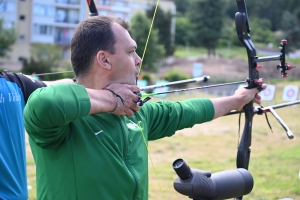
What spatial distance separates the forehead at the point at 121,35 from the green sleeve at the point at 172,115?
0.34m

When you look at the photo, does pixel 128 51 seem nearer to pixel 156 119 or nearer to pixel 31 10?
pixel 156 119

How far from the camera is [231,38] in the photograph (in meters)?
Result: 47.3

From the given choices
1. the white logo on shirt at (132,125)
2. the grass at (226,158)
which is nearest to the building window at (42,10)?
the grass at (226,158)

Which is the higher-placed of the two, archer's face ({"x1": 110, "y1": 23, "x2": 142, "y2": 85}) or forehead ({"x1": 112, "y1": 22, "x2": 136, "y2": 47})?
forehead ({"x1": 112, "y1": 22, "x2": 136, "y2": 47})

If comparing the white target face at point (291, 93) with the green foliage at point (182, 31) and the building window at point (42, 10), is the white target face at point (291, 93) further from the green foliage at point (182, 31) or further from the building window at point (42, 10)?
the green foliage at point (182, 31)

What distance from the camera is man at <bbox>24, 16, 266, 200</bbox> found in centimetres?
150

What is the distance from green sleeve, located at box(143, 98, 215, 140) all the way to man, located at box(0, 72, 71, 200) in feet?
2.02

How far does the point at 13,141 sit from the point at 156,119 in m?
0.67

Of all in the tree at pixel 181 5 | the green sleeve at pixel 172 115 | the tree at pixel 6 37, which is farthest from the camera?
the tree at pixel 181 5

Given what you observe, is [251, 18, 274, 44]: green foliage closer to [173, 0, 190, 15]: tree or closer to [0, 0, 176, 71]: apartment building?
[0, 0, 176, 71]: apartment building

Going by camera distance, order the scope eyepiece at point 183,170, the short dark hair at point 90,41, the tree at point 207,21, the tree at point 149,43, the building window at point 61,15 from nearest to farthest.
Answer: the scope eyepiece at point 183,170 → the short dark hair at point 90,41 → the tree at point 149,43 → the building window at point 61,15 → the tree at point 207,21

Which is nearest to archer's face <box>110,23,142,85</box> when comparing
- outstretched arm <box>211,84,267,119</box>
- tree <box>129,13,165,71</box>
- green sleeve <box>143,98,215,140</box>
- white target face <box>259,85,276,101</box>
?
green sleeve <box>143,98,215,140</box>

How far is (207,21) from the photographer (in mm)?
46375

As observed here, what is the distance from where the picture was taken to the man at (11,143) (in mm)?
2137
